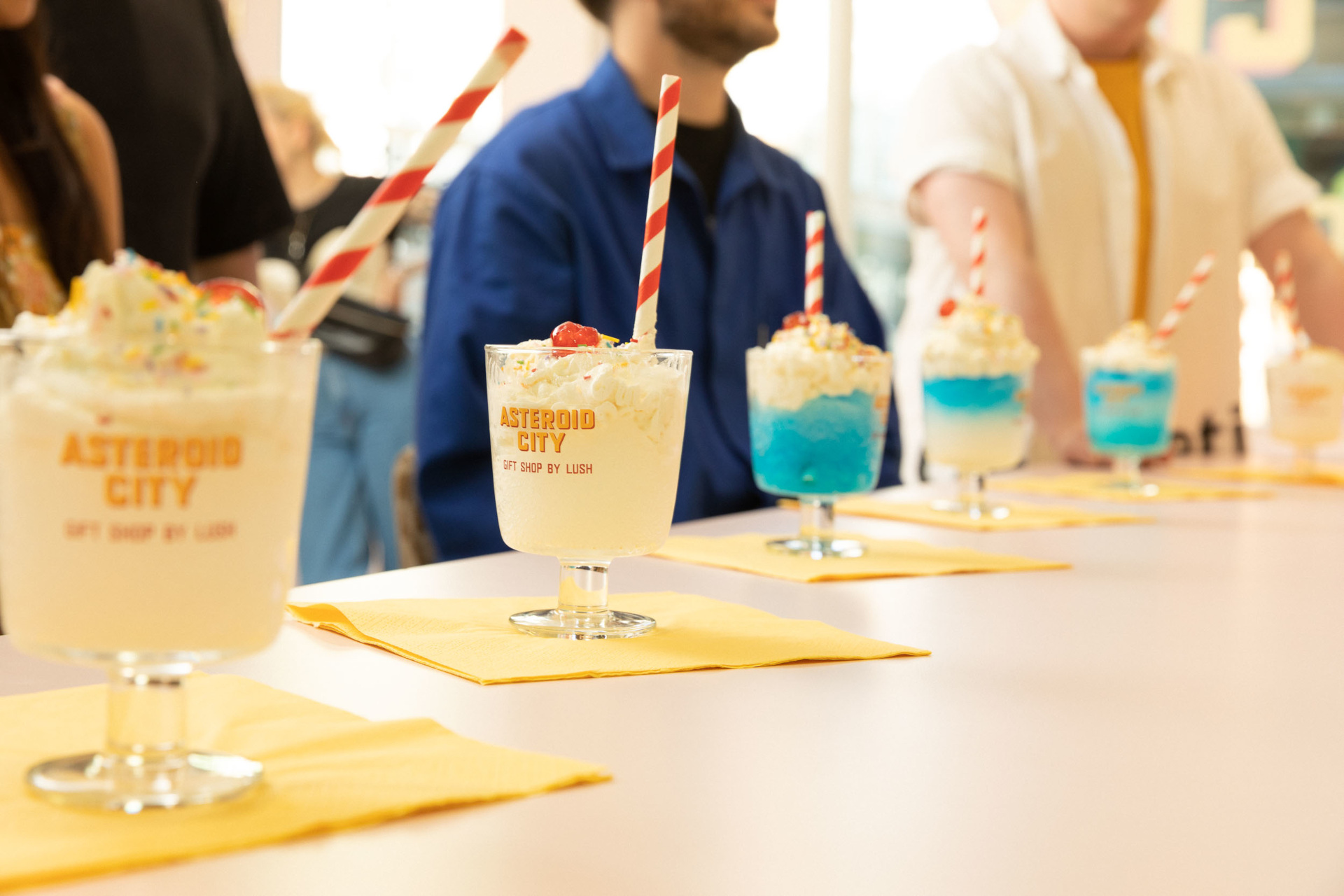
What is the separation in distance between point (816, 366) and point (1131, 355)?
1.11 m

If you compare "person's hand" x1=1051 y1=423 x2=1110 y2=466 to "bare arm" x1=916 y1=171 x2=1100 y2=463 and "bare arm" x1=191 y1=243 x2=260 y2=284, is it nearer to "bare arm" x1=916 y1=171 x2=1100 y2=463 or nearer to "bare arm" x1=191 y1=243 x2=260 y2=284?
"bare arm" x1=916 y1=171 x2=1100 y2=463

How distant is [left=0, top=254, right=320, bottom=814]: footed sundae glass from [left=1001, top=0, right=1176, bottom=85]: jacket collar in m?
2.91

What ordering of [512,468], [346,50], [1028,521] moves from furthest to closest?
[346,50], [1028,521], [512,468]

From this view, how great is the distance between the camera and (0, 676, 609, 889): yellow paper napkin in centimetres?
58

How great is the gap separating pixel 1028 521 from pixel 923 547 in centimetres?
38

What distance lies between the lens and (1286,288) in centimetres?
299

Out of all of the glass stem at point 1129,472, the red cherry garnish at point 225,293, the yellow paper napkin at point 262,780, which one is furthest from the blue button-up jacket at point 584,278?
the red cherry garnish at point 225,293

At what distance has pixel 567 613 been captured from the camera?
3.67ft

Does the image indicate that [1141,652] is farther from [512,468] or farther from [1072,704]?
[512,468]

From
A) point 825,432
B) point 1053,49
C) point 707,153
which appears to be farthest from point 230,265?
point 1053,49

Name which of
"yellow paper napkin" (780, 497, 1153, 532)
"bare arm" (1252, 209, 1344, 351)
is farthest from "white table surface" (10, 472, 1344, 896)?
"bare arm" (1252, 209, 1344, 351)

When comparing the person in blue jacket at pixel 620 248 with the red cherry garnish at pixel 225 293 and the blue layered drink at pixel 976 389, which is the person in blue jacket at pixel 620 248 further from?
the red cherry garnish at pixel 225 293

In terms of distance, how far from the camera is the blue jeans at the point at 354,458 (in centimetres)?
425

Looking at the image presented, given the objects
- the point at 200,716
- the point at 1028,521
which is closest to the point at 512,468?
the point at 200,716
